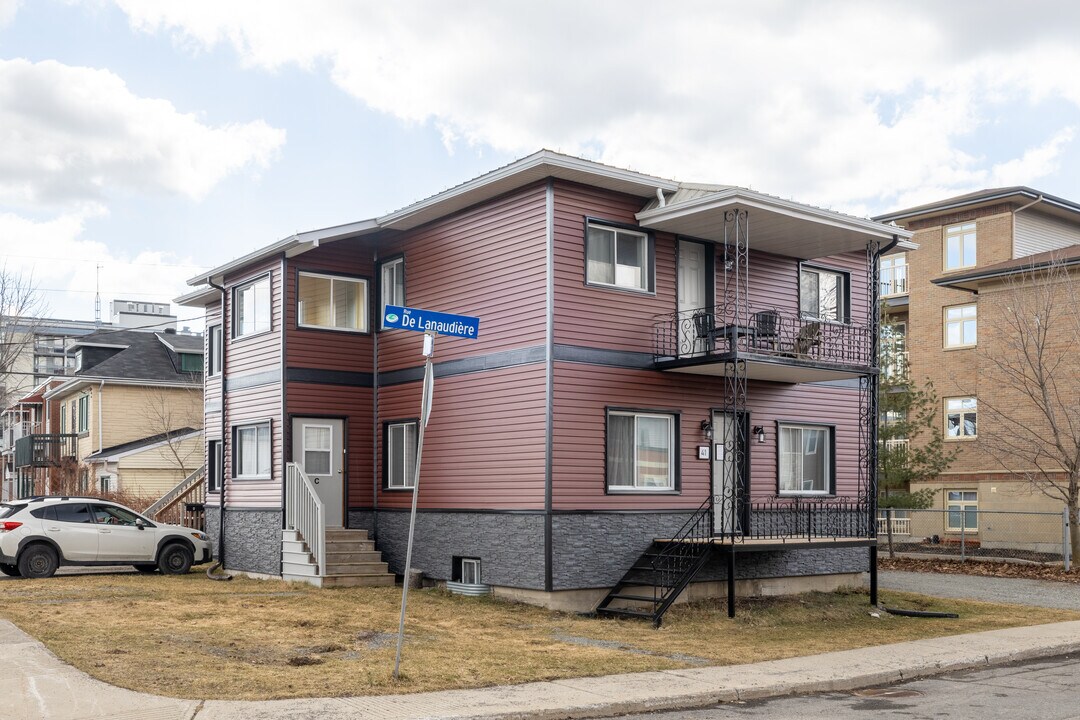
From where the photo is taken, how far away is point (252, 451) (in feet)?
71.8

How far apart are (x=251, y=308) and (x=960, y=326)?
25.5 meters

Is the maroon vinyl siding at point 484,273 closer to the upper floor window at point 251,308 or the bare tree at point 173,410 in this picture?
the upper floor window at point 251,308

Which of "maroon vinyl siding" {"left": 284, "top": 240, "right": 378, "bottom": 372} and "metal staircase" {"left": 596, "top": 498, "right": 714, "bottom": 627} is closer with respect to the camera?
"metal staircase" {"left": 596, "top": 498, "right": 714, "bottom": 627}

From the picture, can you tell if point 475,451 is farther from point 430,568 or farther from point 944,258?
point 944,258

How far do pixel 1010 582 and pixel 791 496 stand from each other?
262 inches

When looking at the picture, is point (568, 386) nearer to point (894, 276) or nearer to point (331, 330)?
point (331, 330)

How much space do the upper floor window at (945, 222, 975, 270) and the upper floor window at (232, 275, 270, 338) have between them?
25.4 m

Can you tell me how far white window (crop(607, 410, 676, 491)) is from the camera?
17906 mm

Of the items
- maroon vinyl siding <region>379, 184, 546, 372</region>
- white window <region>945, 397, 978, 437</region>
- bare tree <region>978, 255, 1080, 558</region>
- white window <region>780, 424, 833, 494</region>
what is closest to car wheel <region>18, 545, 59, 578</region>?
maroon vinyl siding <region>379, 184, 546, 372</region>

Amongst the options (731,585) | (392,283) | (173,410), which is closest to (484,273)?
(392,283)

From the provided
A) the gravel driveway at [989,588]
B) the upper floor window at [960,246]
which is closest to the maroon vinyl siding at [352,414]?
the gravel driveway at [989,588]

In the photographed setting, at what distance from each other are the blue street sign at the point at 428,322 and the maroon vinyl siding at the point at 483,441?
5.89 meters

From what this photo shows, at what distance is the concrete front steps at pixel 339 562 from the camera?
19.3m

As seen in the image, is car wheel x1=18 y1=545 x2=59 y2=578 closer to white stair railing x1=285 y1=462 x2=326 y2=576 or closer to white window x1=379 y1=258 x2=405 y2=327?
white stair railing x1=285 y1=462 x2=326 y2=576
